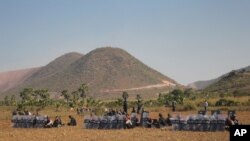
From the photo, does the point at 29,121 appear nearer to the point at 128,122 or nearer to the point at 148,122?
the point at 128,122

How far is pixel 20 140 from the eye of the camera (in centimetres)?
2825

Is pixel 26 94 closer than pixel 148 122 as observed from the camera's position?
No

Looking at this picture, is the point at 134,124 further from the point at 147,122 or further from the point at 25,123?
the point at 25,123

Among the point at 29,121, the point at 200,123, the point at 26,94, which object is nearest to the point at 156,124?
the point at 200,123

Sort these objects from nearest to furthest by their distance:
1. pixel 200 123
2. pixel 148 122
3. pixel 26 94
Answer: pixel 200 123 < pixel 148 122 < pixel 26 94

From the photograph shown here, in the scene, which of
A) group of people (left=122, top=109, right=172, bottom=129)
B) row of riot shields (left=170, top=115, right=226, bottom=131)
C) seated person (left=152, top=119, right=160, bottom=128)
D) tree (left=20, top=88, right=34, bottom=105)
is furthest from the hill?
row of riot shields (left=170, top=115, right=226, bottom=131)

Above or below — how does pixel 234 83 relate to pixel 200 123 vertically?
above

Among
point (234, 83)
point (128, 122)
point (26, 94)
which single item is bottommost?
point (128, 122)

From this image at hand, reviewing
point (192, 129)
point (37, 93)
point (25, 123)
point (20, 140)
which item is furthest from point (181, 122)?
point (37, 93)

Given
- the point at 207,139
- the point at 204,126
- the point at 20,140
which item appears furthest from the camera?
the point at 204,126

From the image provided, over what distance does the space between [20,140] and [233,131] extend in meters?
22.1

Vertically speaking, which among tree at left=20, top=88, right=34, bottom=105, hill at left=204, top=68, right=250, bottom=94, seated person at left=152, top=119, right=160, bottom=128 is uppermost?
hill at left=204, top=68, right=250, bottom=94

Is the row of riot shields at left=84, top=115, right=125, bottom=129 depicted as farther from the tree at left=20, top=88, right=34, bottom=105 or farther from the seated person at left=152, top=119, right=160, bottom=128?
the tree at left=20, top=88, right=34, bottom=105

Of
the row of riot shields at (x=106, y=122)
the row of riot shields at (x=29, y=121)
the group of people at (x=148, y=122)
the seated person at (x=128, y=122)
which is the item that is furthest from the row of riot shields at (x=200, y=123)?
the row of riot shields at (x=29, y=121)
